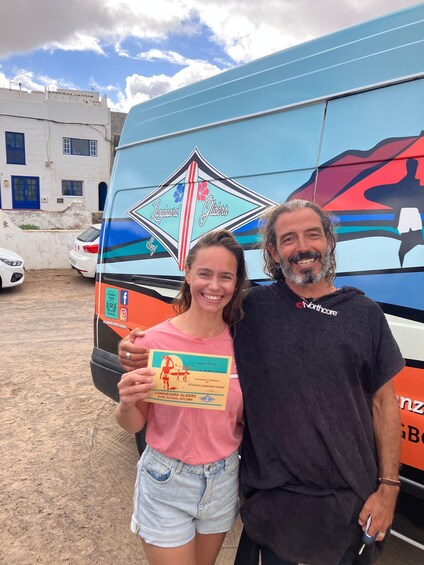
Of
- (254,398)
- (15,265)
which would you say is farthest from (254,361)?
(15,265)

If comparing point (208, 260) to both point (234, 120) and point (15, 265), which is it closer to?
point (234, 120)

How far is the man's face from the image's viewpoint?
1398mm

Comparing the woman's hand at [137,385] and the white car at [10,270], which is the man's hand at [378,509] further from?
the white car at [10,270]

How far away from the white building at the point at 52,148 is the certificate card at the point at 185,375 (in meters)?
27.6

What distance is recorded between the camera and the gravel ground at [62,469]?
2342 mm

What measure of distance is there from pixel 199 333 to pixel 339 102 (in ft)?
3.98

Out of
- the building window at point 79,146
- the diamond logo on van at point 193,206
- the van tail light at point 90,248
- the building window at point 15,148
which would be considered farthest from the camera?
the building window at point 79,146

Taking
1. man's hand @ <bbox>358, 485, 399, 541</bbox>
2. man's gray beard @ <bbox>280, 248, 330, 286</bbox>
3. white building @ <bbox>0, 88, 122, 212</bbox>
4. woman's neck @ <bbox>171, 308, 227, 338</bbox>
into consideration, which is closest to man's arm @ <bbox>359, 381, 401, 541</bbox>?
man's hand @ <bbox>358, 485, 399, 541</bbox>

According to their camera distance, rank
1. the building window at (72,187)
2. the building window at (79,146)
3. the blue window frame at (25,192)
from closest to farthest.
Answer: the building window at (79,146) → the blue window frame at (25,192) → the building window at (72,187)

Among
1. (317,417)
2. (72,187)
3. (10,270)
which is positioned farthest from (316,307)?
(72,187)

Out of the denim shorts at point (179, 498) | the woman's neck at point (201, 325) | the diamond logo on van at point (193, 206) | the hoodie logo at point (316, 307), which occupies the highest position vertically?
the diamond logo on van at point (193, 206)

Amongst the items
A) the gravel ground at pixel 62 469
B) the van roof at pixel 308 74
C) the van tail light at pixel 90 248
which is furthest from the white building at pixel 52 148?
the van roof at pixel 308 74

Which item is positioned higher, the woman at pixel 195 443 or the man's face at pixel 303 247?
the man's face at pixel 303 247

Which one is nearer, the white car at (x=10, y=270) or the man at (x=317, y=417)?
the man at (x=317, y=417)
